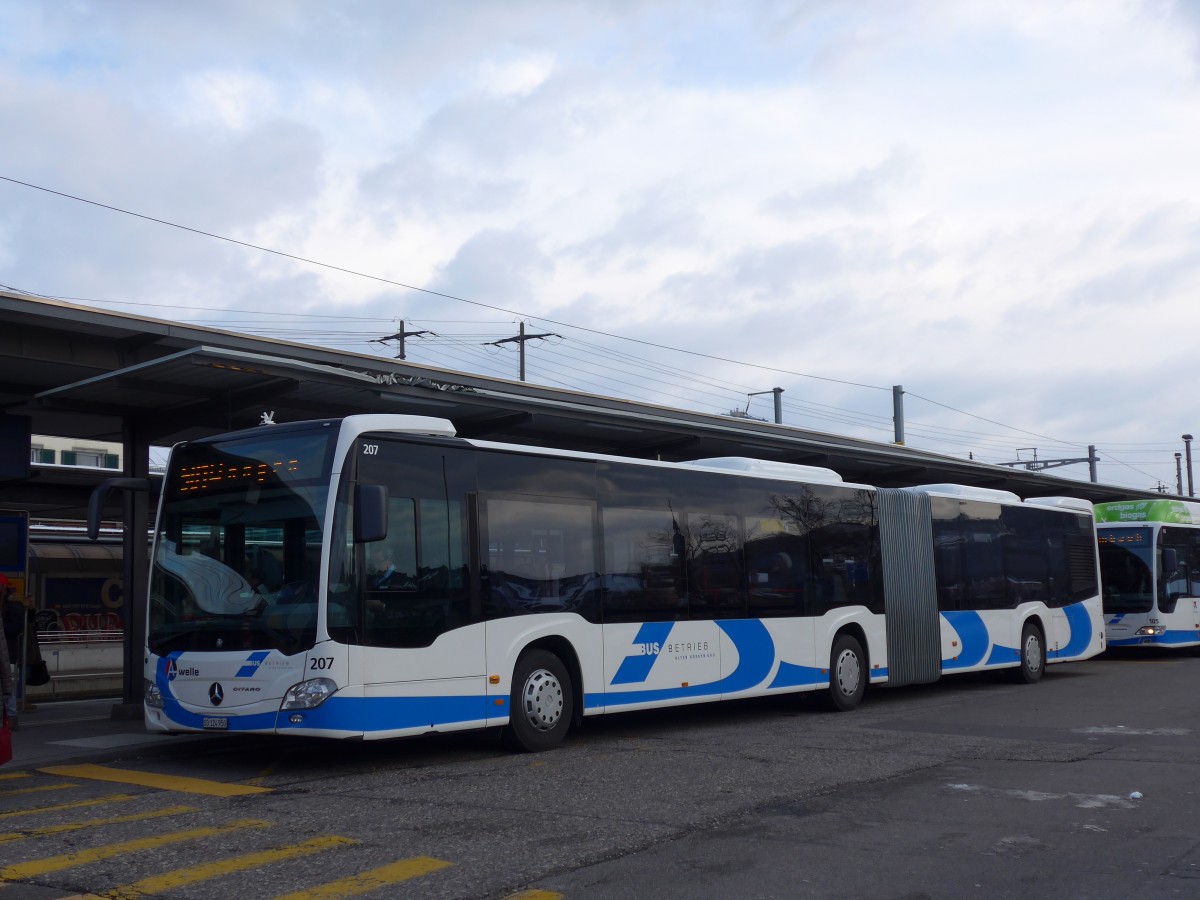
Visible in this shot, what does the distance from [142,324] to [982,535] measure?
498 inches

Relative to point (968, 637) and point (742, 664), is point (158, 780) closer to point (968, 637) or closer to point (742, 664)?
point (742, 664)

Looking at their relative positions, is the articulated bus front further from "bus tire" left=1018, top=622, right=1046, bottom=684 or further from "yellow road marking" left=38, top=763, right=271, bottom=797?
"bus tire" left=1018, top=622, right=1046, bottom=684

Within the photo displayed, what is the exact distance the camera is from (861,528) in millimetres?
17078

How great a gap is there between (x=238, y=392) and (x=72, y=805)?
20.5 feet

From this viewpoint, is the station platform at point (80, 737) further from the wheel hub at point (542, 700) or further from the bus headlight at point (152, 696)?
the wheel hub at point (542, 700)

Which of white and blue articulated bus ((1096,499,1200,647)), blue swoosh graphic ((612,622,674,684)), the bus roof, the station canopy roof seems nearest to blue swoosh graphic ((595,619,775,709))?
blue swoosh graphic ((612,622,674,684))

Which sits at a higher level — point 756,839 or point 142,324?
point 142,324

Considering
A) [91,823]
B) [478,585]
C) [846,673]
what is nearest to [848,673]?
A: [846,673]

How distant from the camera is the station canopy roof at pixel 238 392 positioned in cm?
1316

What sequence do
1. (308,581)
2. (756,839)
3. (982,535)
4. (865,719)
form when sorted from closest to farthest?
1. (756,839)
2. (308,581)
3. (865,719)
4. (982,535)

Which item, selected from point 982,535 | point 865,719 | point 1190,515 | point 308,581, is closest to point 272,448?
point 308,581

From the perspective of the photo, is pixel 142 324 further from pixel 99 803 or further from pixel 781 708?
pixel 781 708

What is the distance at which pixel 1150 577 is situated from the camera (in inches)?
1017

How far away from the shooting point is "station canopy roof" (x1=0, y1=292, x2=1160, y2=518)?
1316 cm
